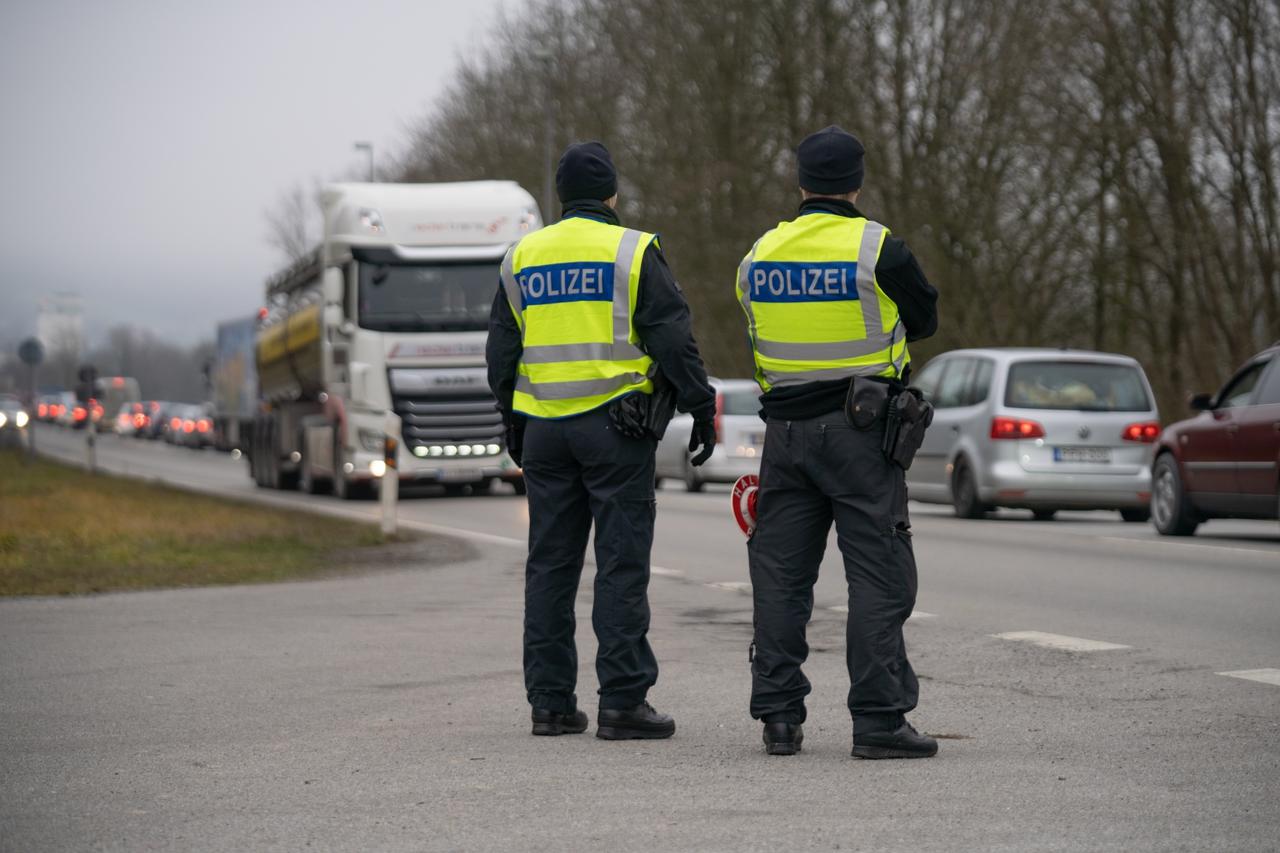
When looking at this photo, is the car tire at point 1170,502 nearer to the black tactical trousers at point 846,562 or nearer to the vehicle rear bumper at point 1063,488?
the vehicle rear bumper at point 1063,488

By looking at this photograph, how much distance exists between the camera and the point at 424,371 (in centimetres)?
2383

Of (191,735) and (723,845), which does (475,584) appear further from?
(723,845)

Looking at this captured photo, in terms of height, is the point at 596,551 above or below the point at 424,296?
below

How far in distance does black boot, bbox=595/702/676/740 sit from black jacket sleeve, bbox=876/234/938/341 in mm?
1550

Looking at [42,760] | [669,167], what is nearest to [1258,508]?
[42,760]

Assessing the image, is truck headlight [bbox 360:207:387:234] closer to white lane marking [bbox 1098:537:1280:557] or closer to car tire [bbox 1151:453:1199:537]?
car tire [bbox 1151:453:1199:537]

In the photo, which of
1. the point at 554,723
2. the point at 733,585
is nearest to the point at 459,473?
the point at 733,585

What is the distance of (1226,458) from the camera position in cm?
1531

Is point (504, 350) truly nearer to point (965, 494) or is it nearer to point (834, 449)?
point (834, 449)

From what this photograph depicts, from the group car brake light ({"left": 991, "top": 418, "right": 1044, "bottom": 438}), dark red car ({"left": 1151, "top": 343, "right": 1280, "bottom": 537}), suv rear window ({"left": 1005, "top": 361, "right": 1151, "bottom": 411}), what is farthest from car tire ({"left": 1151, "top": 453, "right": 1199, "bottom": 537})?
suv rear window ({"left": 1005, "top": 361, "right": 1151, "bottom": 411})

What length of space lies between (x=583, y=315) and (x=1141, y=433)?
1258 cm

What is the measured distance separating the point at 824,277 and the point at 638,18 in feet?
116

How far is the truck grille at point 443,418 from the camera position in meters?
23.9

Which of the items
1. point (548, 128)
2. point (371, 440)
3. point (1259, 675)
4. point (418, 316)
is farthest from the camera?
point (548, 128)
